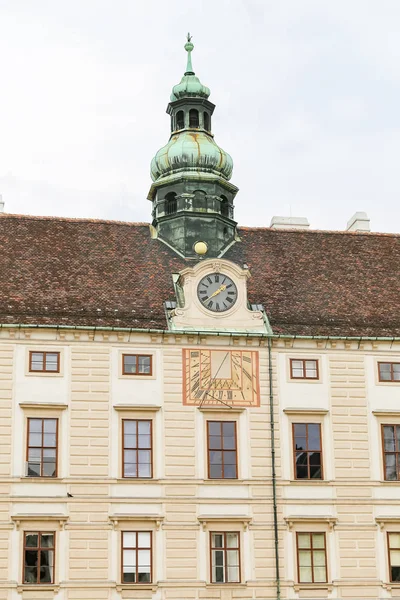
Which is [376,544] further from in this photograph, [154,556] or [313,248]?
[313,248]

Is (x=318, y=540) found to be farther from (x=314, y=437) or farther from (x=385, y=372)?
(x=385, y=372)

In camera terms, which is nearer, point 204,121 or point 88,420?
point 88,420

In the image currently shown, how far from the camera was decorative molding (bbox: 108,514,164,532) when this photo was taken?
4219 cm

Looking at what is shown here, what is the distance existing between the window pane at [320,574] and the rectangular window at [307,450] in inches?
128

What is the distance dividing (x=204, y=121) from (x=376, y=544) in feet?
66.9

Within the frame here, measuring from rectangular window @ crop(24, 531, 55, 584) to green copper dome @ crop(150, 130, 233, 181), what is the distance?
57.5 ft

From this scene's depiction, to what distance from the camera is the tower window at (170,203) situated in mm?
51719

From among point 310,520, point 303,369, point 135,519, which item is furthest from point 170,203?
point 310,520

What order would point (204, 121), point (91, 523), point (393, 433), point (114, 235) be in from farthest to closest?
point (204, 121), point (114, 235), point (393, 433), point (91, 523)

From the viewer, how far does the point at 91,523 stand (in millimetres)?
42094

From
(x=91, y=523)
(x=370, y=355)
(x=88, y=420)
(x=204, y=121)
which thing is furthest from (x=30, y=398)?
(x=204, y=121)

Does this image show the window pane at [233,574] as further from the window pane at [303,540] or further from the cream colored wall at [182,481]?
the window pane at [303,540]

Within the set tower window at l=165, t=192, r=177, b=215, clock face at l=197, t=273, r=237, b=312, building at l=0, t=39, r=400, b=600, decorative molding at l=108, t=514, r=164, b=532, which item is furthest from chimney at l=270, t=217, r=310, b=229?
decorative molding at l=108, t=514, r=164, b=532

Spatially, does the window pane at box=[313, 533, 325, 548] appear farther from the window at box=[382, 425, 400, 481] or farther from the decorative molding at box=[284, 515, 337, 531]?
the window at box=[382, 425, 400, 481]
